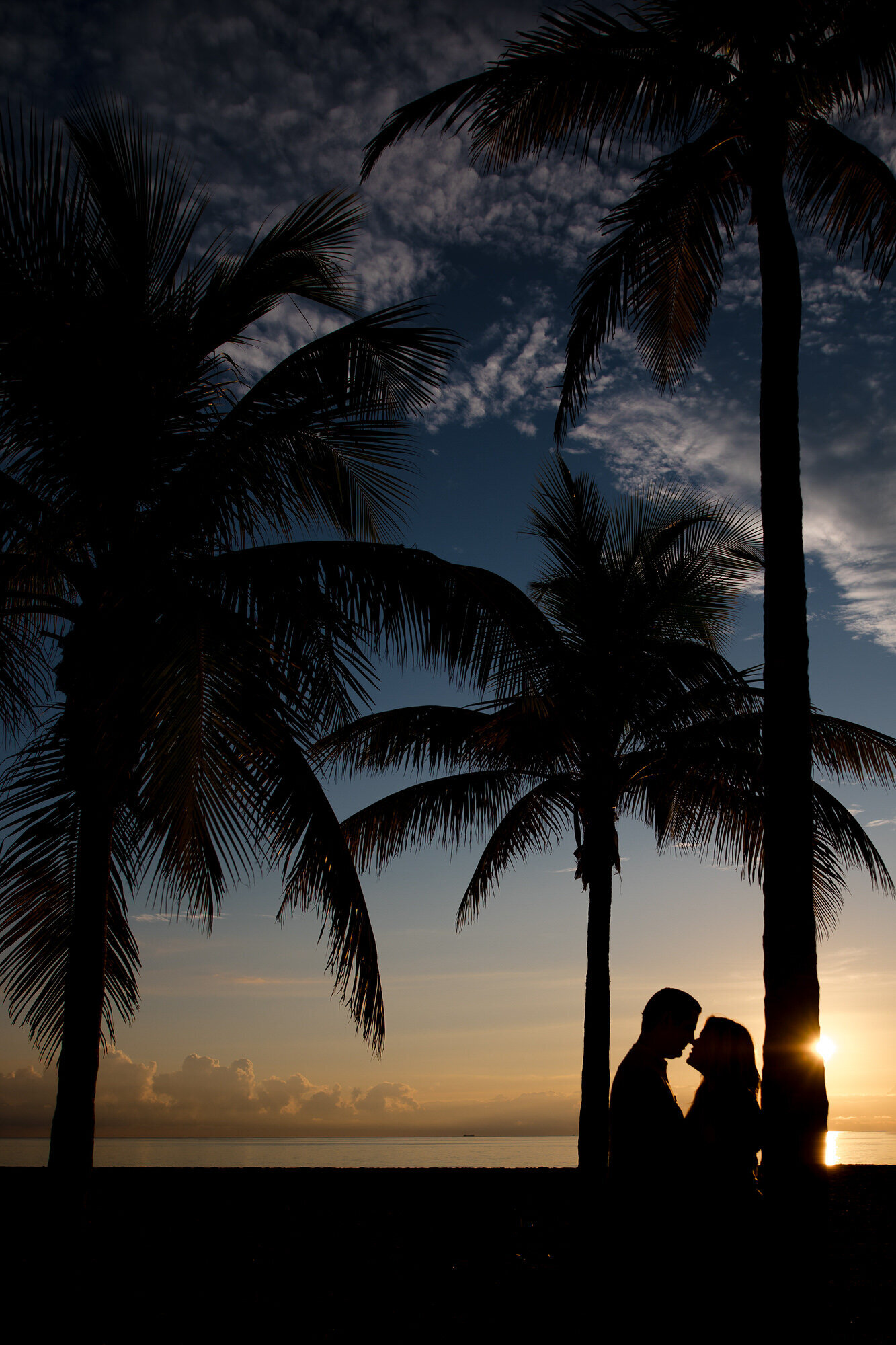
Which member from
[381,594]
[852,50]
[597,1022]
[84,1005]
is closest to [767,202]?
[852,50]

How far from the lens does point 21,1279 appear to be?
563 centimetres

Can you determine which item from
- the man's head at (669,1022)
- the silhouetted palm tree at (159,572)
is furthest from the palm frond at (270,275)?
the man's head at (669,1022)

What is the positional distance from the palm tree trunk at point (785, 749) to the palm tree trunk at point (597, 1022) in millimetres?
6279

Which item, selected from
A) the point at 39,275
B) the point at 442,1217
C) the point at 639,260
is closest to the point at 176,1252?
the point at 442,1217

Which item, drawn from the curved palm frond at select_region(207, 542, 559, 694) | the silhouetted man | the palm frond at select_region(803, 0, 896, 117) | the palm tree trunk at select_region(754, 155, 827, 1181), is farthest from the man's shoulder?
the palm frond at select_region(803, 0, 896, 117)

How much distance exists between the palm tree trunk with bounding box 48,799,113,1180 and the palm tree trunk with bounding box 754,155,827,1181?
3799 mm

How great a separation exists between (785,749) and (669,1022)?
229 centimetres

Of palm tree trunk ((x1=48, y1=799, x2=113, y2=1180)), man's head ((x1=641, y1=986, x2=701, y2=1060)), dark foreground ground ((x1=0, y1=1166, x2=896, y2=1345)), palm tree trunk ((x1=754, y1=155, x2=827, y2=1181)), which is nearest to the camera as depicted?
dark foreground ground ((x1=0, y1=1166, x2=896, y2=1345))

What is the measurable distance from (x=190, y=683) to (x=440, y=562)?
2.03 metres

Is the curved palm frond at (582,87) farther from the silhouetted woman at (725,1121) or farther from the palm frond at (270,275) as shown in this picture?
the silhouetted woman at (725,1121)

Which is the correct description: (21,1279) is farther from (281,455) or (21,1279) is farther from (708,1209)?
(281,455)

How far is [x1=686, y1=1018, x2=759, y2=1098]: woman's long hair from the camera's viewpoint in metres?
3.43

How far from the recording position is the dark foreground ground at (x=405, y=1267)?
9.59ft

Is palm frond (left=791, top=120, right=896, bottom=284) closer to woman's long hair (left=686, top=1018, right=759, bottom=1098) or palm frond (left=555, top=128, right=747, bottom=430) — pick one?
palm frond (left=555, top=128, right=747, bottom=430)
